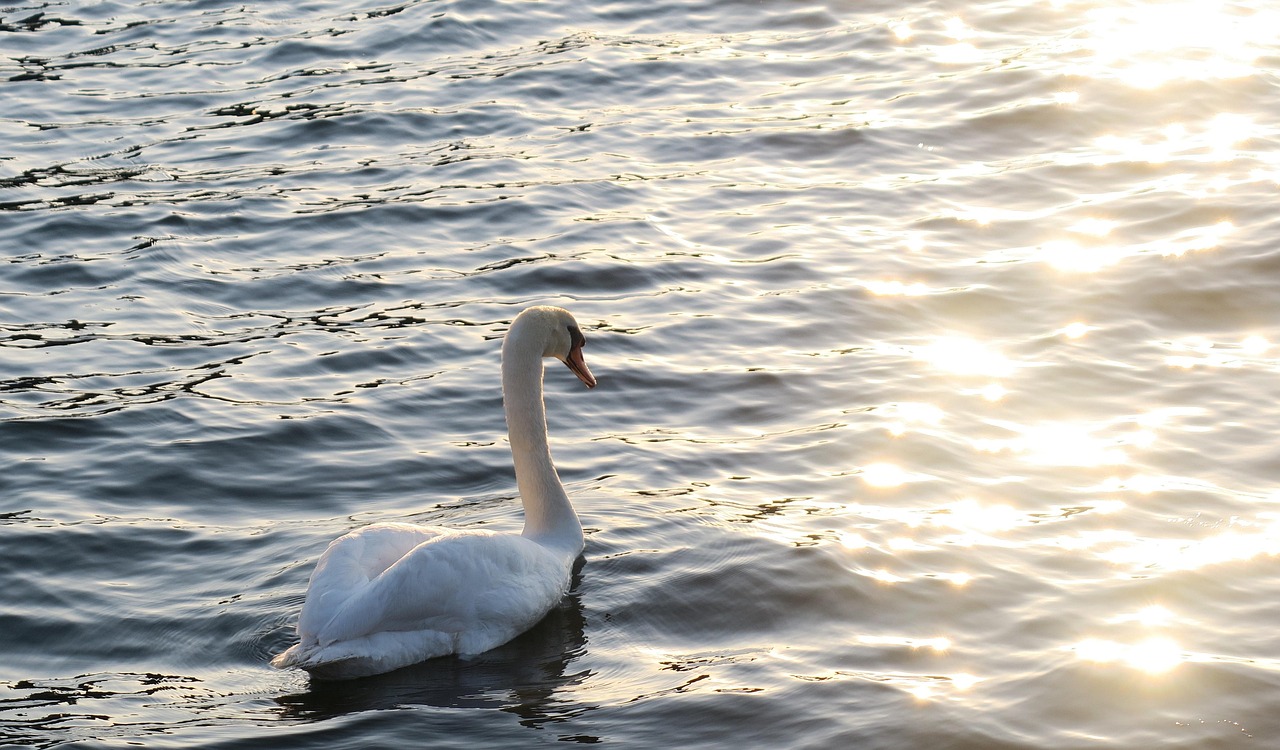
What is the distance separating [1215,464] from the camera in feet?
29.1

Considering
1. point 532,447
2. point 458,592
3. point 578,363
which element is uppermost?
point 578,363

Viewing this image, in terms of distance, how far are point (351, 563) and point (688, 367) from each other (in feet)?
12.6

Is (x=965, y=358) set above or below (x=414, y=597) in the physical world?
above

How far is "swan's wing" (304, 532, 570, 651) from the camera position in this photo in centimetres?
705

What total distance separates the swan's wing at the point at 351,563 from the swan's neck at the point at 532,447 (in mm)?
714

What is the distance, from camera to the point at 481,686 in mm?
7086

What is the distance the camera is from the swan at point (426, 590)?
699 centimetres

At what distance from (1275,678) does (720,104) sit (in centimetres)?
1015

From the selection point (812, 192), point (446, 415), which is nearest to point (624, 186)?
point (812, 192)

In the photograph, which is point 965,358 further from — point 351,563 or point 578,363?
point 351,563

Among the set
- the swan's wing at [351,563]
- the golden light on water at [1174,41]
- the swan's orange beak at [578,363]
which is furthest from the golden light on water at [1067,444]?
the golden light on water at [1174,41]

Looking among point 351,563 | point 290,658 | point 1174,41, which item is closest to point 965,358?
point 351,563

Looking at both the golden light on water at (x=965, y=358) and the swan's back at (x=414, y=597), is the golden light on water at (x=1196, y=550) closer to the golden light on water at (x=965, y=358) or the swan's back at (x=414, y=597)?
the golden light on water at (x=965, y=358)

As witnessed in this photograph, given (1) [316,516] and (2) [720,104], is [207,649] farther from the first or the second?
(2) [720,104]
